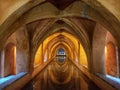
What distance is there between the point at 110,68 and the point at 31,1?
23.7ft

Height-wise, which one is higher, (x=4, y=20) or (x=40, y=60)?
(x=4, y=20)

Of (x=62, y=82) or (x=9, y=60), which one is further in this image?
(x=9, y=60)

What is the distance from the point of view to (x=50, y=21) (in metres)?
8.48

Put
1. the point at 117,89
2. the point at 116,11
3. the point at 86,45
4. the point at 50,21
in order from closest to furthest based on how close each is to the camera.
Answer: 1. the point at 116,11
2. the point at 117,89
3. the point at 50,21
4. the point at 86,45

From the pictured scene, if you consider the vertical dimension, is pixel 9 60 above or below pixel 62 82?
above

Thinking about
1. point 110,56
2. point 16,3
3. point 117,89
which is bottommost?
point 117,89

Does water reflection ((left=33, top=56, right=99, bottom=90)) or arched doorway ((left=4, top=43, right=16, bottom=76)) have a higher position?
arched doorway ((left=4, top=43, right=16, bottom=76))

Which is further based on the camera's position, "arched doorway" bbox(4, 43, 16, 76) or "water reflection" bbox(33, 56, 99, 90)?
"arched doorway" bbox(4, 43, 16, 76)

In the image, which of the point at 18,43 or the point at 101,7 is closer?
the point at 101,7

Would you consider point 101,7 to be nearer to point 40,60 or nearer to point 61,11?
point 61,11

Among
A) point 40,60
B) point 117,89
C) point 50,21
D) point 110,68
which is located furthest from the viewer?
point 40,60

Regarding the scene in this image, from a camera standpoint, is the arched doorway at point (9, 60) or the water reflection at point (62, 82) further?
the arched doorway at point (9, 60)

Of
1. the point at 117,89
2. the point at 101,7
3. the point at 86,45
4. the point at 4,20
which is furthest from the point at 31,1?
the point at 86,45

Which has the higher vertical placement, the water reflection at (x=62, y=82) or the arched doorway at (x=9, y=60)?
the arched doorway at (x=9, y=60)
